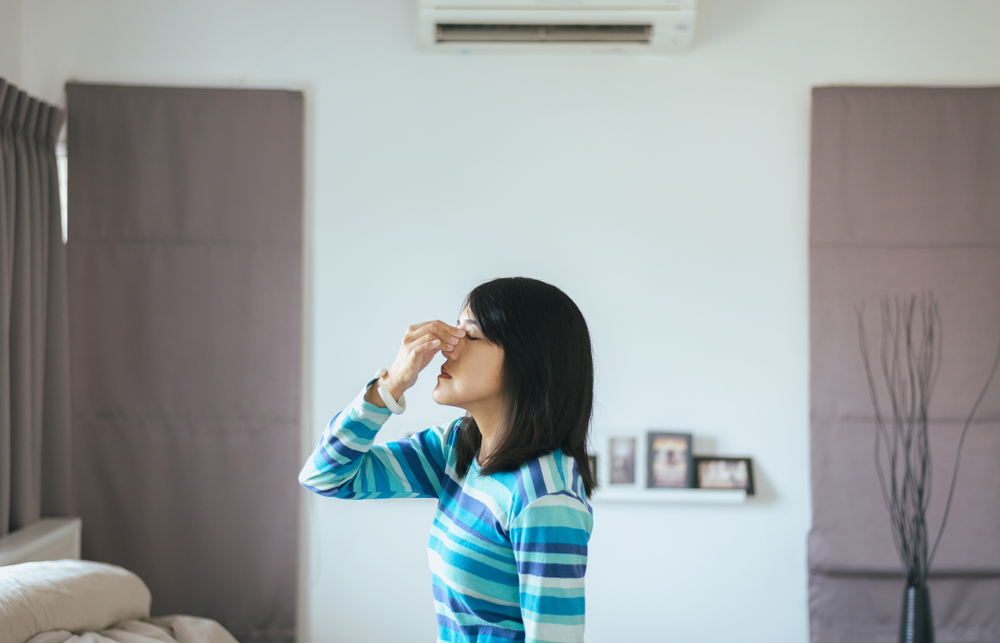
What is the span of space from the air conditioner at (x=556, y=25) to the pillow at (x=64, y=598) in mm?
1899

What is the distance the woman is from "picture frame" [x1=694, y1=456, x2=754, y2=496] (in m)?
1.44

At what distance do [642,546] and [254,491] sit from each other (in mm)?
1391

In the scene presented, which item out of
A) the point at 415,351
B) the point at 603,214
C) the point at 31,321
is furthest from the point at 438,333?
the point at 31,321

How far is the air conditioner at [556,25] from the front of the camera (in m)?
2.30

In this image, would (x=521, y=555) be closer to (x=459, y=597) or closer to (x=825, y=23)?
(x=459, y=597)

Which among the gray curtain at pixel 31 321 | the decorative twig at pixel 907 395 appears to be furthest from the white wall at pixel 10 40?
→ the decorative twig at pixel 907 395

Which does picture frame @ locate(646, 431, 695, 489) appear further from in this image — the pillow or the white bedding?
the pillow

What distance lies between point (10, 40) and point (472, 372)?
2338 millimetres

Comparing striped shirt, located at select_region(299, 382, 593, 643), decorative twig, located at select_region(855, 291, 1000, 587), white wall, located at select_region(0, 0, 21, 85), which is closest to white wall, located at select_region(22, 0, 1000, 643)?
white wall, located at select_region(0, 0, 21, 85)

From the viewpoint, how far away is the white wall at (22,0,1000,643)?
8.21ft

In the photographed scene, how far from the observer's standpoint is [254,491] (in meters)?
2.51

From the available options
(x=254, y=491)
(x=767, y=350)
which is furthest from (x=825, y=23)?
(x=254, y=491)

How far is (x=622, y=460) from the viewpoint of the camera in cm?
249

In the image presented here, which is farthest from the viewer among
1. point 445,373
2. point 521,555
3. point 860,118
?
point 860,118
